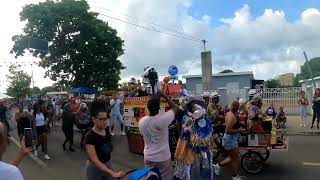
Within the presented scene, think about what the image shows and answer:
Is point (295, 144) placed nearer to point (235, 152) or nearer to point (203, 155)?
point (235, 152)

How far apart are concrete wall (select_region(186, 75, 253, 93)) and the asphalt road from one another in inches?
971

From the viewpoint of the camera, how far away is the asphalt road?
990cm

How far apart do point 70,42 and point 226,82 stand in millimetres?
14946

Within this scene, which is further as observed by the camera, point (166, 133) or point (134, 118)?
point (134, 118)

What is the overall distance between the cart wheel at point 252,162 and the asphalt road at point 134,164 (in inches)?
7.1

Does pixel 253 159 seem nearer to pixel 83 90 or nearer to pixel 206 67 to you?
pixel 206 67

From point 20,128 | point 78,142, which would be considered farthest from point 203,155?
point 78,142

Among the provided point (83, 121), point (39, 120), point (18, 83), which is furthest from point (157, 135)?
point (18, 83)

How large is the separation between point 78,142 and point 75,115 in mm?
1770

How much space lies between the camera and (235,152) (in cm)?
890

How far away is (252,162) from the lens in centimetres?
1009

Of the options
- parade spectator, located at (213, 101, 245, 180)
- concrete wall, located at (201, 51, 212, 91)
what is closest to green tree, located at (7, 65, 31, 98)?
concrete wall, located at (201, 51, 212, 91)

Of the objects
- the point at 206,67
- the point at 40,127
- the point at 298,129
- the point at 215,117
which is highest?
the point at 206,67

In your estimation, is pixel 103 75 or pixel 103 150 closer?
pixel 103 150
